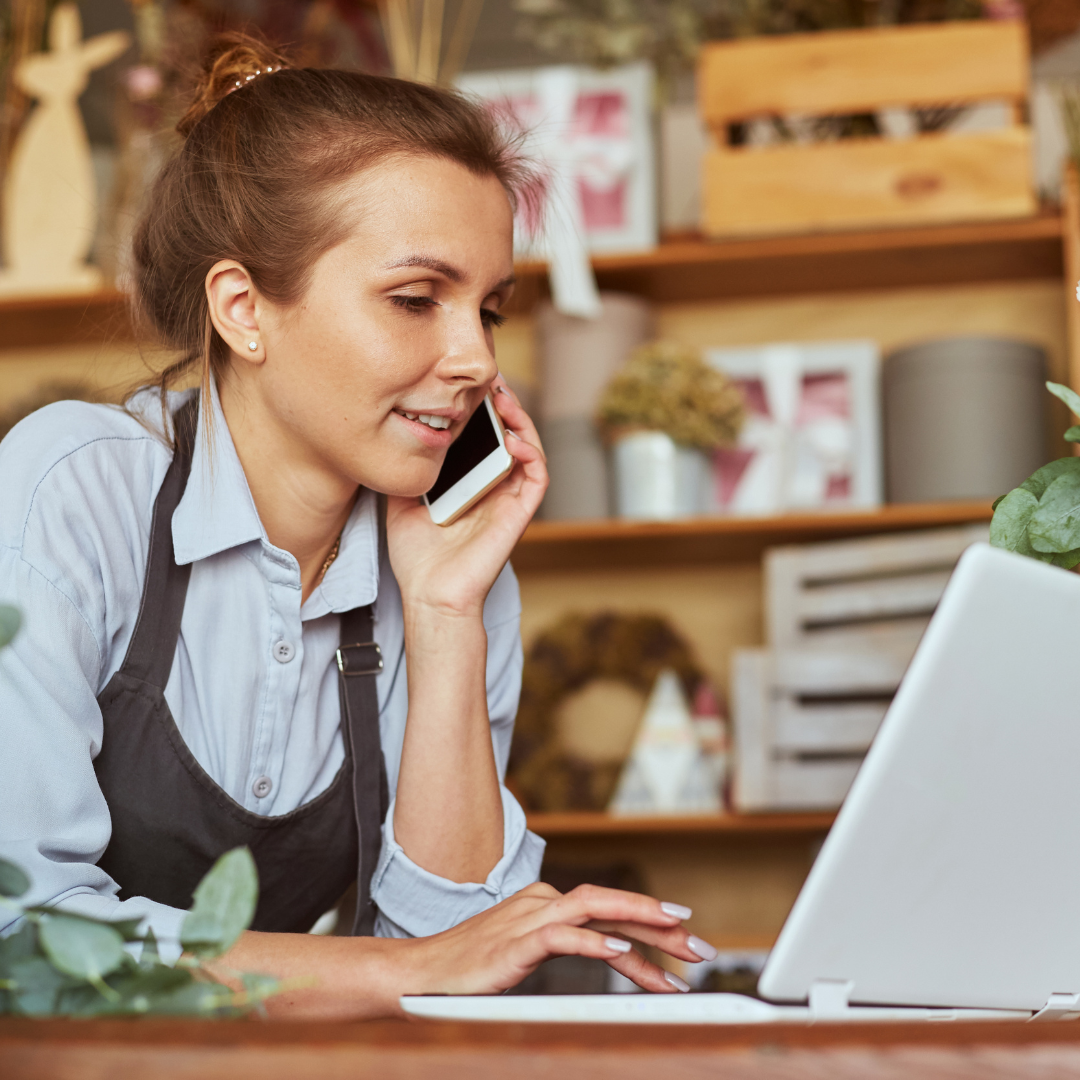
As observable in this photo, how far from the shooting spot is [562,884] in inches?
85.1

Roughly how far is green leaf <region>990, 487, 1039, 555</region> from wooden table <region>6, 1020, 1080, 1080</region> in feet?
1.25

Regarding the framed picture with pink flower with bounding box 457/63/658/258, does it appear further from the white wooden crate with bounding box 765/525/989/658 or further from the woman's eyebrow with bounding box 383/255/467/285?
the woman's eyebrow with bounding box 383/255/467/285

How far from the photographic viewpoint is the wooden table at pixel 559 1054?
1.24ft

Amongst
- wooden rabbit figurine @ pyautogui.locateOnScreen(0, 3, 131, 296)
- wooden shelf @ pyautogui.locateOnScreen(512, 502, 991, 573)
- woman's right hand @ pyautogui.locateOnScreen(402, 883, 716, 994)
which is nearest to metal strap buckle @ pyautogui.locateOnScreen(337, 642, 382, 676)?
woman's right hand @ pyautogui.locateOnScreen(402, 883, 716, 994)

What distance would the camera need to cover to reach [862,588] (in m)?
2.22

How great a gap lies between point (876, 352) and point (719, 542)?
0.49 metres

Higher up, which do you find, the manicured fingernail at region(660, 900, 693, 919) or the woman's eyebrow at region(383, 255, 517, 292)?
the woman's eyebrow at region(383, 255, 517, 292)

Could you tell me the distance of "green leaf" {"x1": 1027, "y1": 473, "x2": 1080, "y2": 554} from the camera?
69 centimetres

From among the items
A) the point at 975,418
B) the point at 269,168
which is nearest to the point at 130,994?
the point at 269,168

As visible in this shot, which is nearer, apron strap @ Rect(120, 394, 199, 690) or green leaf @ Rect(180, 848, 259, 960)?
green leaf @ Rect(180, 848, 259, 960)

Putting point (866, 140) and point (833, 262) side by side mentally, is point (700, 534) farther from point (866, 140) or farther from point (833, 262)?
point (866, 140)

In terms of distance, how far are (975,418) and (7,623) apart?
200 centimetres

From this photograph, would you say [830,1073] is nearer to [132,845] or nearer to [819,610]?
[132,845]

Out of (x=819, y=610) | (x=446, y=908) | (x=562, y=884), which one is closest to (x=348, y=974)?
(x=446, y=908)
